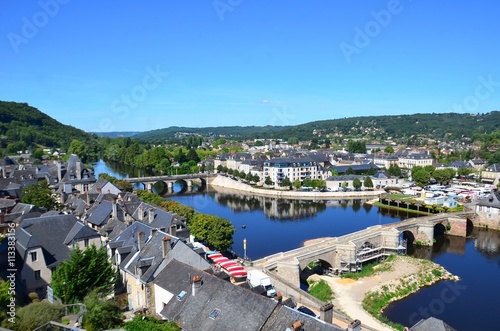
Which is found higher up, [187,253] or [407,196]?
[187,253]

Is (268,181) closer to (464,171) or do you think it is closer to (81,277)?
(464,171)

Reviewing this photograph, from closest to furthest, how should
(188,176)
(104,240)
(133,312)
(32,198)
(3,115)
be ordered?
1. (133,312)
2. (104,240)
3. (32,198)
4. (188,176)
5. (3,115)

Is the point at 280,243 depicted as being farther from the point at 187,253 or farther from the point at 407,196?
the point at 407,196

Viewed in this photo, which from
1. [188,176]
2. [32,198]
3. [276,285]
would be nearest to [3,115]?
[188,176]

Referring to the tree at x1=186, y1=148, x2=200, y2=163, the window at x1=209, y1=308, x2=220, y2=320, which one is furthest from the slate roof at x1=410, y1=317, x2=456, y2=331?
the tree at x1=186, y1=148, x2=200, y2=163

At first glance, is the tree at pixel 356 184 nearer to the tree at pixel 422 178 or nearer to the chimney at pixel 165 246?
the tree at pixel 422 178

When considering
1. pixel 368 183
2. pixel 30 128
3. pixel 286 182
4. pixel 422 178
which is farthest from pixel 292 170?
pixel 30 128
